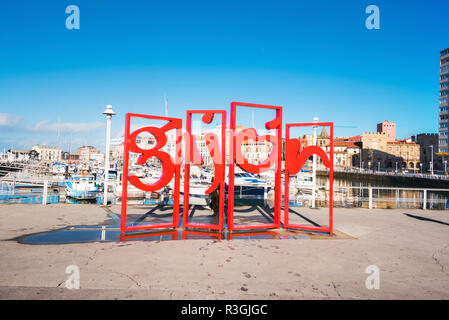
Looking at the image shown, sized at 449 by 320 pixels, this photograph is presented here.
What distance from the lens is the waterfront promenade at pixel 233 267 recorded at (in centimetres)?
419

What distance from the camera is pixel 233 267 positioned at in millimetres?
5258

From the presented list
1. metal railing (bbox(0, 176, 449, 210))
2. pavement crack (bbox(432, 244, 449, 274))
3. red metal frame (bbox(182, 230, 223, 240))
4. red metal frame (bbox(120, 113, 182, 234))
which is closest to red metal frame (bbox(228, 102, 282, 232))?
red metal frame (bbox(182, 230, 223, 240))

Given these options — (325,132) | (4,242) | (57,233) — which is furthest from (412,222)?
(325,132)

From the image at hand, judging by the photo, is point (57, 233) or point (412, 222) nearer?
point (57, 233)

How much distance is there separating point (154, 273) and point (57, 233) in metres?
4.48

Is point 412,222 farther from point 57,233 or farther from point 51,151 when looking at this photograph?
point 51,151

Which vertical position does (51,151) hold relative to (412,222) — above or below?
above

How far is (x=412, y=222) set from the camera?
10.4 meters
